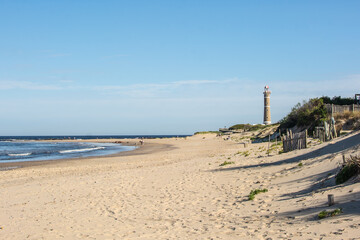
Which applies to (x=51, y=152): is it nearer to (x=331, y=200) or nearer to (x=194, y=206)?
(x=194, y=206)

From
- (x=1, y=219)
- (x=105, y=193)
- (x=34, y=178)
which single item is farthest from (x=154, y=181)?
(x=34, y=178)

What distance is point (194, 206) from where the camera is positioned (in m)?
10.1

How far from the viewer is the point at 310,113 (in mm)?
34656

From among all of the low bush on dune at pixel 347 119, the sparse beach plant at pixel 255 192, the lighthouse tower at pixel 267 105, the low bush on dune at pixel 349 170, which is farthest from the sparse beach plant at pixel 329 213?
the lighthouse tower at pixel 267 105

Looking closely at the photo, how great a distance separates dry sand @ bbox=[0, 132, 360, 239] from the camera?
7207mm

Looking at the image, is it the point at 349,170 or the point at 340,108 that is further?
the point at 340,108

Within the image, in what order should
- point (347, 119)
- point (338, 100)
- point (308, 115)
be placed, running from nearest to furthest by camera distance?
point (347, 119) → point (308, 115) → point (338, 100)

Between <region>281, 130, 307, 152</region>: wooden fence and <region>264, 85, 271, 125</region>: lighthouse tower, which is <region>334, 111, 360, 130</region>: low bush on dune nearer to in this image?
<region>281, 130, 307, 152</region>: wooden fence

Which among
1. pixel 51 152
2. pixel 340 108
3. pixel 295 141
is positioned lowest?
pixel 51 152

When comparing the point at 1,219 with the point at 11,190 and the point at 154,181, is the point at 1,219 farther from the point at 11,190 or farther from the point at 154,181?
the point at 154,181

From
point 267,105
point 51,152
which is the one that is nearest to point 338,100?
point 267,105

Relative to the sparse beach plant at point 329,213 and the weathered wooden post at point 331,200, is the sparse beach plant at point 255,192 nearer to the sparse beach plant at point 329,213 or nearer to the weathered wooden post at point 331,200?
the weathered wooden post at point 331,200

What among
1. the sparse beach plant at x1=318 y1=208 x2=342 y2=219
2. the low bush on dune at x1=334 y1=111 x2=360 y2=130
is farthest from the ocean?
the sparse beach plant at x1=318 y1=208 x2=342 y2=219

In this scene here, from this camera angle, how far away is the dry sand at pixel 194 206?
7.21 m
